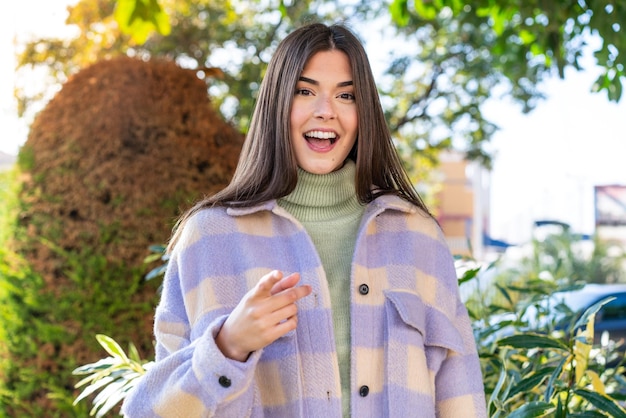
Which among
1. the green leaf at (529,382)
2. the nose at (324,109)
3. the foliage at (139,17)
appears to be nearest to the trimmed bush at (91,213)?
the foliage at (139,17)

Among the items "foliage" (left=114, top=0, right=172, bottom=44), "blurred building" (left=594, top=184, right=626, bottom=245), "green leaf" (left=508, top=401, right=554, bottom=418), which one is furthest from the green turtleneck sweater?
"blurred building" (left=594, top=184, right=626, bottom=245)

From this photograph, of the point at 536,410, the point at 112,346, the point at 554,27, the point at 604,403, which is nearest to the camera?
the point at 536,410

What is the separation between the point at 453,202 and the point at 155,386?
33152mm

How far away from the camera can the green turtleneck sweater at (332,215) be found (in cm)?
200

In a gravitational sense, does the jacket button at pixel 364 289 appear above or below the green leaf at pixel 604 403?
above

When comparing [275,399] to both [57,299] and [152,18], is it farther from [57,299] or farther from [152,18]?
[152,18]

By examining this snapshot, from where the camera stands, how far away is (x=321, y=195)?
6.78 ft

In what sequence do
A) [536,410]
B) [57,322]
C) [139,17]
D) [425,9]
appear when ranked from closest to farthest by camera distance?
[536,410]
[57,322]
[139,17]
[425,9]

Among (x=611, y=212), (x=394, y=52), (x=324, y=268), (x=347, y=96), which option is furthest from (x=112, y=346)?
(x=611, y=212)

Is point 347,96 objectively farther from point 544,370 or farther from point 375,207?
point 544,370

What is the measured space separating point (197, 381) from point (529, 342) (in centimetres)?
121

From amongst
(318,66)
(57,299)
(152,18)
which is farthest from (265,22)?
(318,66)

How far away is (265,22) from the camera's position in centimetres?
896

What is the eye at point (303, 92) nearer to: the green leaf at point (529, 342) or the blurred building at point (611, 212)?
the green leaf at point (529, 342)
